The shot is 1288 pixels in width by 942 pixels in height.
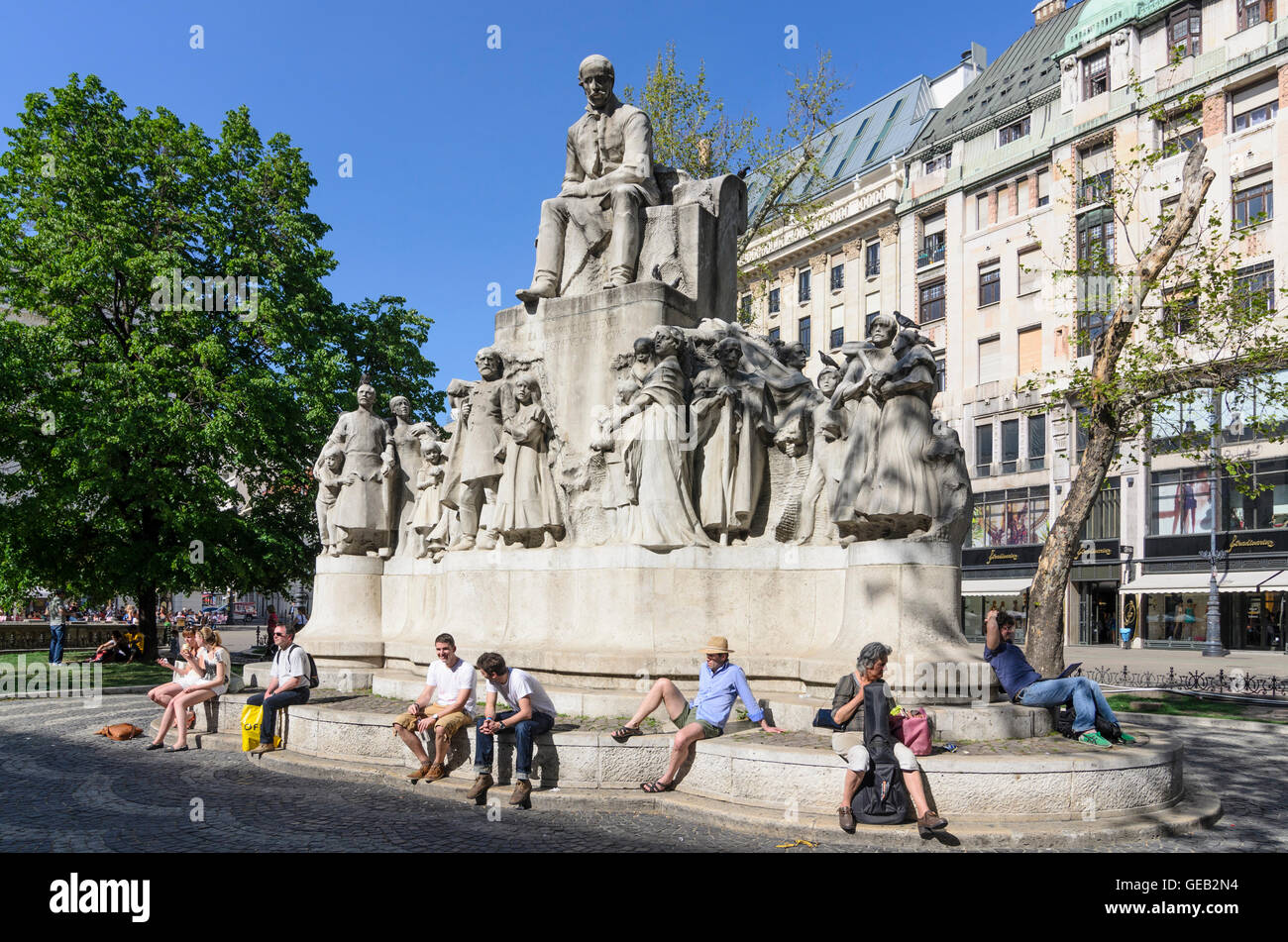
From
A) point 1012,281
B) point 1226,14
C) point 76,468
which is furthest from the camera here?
point 1012,281

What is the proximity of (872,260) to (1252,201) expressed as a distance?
61.4 feet

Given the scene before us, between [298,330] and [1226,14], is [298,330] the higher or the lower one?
the lower one

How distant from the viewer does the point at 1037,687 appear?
8.53 metres

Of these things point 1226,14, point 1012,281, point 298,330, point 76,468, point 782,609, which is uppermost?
point 1226,14

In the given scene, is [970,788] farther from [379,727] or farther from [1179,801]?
[379,727]

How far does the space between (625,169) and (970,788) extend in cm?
769

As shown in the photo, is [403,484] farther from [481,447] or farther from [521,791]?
[521,791]

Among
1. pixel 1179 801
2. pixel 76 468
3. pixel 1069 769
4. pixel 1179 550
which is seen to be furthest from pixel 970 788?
pixel 1179 550

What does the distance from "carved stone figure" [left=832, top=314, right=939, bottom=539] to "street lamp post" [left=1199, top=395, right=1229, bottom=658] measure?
2677 centimetres

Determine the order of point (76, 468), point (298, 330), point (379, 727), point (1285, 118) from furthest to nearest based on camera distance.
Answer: point (1285, 118), point (298, 330), point (76, 468), point (379, 727)

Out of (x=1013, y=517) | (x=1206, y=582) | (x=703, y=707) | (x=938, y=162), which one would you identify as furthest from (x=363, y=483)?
(x=938, y=162)

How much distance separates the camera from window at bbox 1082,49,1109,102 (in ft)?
139
